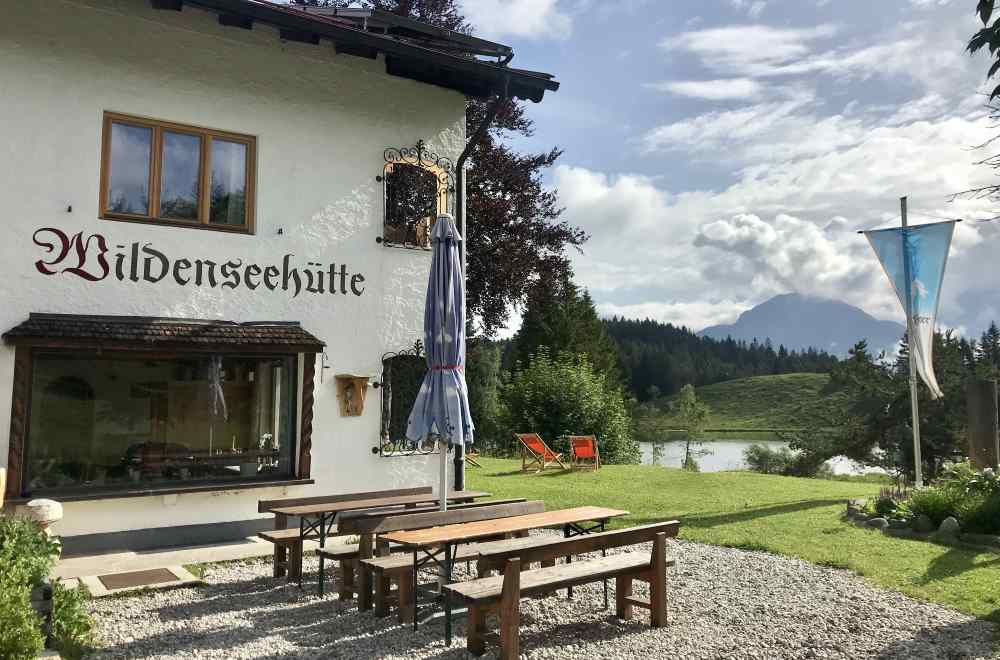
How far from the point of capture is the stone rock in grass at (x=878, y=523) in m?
9.53

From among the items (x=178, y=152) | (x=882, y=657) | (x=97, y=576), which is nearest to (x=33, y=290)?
(x=178, y=152)

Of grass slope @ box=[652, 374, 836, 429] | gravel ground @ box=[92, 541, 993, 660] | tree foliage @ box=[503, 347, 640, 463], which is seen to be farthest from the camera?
grass slope @ box=[652, 374, 836, 429]

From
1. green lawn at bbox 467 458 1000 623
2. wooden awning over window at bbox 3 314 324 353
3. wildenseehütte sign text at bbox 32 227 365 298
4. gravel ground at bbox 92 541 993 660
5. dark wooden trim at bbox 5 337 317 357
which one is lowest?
gravel ground at bbox 92 541 993 660

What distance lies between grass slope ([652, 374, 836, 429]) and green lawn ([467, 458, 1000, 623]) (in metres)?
48.4

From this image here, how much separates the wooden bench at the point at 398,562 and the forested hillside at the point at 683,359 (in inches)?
2469

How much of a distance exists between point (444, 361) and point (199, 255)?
3.78 m

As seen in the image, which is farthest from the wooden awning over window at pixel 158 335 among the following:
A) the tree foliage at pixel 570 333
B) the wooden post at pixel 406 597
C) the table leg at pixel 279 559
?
the tree foliage at pixel 570 333

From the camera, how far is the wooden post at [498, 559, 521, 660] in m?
4.70

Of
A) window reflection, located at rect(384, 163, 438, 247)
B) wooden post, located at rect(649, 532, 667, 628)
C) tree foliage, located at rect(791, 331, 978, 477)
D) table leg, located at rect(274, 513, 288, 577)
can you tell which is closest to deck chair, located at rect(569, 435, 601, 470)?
window reflection, located at rect(384, 163, 438, 247)

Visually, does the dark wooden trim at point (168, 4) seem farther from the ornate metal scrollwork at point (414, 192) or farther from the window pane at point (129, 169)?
the ornate metal scrollwork at point (414, 192)

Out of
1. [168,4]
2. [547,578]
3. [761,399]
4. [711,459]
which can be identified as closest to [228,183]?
[168,4]

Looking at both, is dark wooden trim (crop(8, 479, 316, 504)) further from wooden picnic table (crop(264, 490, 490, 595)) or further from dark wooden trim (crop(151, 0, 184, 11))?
dark wooden trim (crop(151, 0, 184, 11))

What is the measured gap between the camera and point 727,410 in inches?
2778

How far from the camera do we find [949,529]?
29.0 ft
